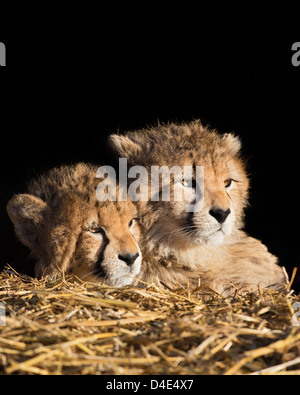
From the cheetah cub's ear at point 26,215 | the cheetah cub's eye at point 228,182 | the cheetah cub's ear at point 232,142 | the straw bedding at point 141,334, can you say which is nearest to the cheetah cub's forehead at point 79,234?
the cheetah cub's ear at point 26,215

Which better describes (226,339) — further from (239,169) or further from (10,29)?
(10,29)

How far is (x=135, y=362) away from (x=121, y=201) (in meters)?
1.57

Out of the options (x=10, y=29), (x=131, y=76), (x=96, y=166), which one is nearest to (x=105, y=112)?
(x=131, y=76)

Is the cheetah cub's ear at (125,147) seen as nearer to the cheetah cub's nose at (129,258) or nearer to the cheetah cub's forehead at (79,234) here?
the cheetah cub's forehead at (79,234)

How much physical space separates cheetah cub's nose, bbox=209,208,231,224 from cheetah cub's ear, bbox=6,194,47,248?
1.10 metres

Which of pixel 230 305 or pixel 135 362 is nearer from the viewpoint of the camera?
pixel 135 362

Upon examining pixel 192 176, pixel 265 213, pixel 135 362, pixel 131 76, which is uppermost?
pixel 131 76

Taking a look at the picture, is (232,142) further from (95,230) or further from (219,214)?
(95,230)

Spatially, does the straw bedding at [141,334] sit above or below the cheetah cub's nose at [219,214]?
below

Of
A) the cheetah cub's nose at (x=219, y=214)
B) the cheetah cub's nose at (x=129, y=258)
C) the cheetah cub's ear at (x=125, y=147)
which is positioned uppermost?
the cheetah cub's ear at (x=125, y=147)

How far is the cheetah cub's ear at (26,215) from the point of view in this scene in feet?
10.8

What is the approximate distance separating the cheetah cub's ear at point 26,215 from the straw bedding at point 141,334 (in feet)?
1.95

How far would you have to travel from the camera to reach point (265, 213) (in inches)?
223

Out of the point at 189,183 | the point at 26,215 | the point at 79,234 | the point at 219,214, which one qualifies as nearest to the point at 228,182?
the point at 189,183
